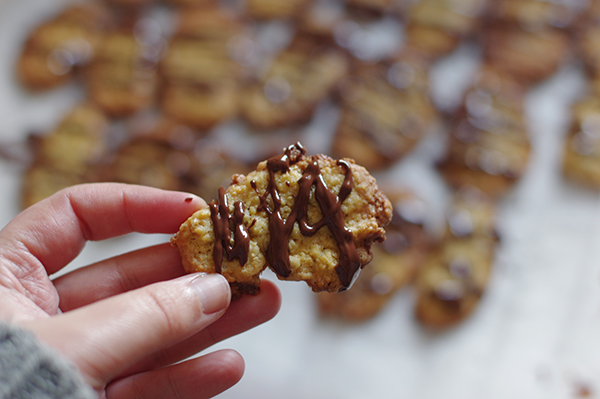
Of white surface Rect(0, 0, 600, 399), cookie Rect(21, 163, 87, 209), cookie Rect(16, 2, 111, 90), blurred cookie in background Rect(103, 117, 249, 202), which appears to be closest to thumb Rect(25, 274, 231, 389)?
white surface Rect(0, 0, 600, 399)

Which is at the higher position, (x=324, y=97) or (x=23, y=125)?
(x=23, y=125)

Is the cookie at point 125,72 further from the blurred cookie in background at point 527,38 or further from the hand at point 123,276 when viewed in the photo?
the blurred cookie in background at point 527,38

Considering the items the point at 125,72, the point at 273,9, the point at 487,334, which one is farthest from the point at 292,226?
the point at 273,9

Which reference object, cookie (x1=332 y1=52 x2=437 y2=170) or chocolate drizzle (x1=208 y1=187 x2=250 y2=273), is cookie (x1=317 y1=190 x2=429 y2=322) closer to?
cookie (x1=332 y1=52 x2=437 y2=170)

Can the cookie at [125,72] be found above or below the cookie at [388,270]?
above

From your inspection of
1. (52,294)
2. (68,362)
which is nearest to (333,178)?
(68,362)

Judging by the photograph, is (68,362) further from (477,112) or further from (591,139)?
Answer: (591,139)

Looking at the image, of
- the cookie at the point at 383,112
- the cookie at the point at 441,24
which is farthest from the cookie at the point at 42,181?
the cookie at the point at 441,24

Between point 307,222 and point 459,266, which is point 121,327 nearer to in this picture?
point 307,222
